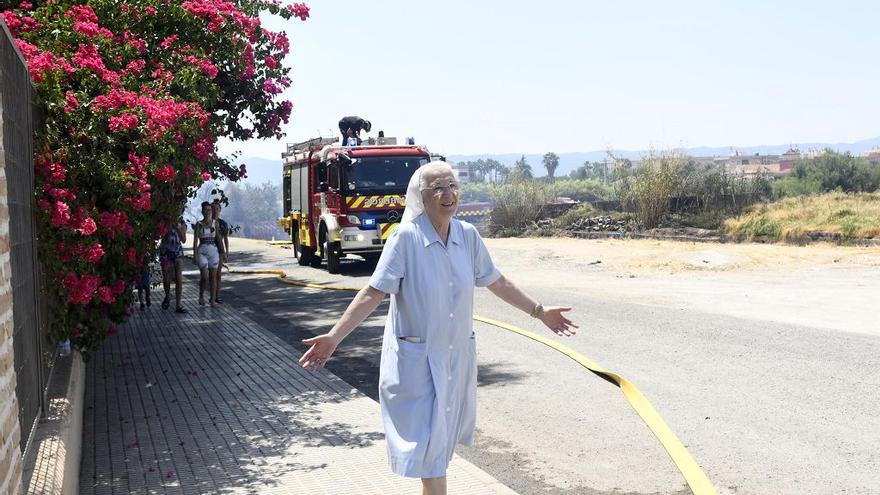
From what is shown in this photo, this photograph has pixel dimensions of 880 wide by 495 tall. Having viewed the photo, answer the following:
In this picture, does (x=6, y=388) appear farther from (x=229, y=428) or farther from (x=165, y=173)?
(x=165, y=173)

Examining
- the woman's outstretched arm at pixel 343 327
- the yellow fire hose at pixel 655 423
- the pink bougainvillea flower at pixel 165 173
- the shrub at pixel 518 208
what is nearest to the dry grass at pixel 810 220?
the shrub at pixel 518 208

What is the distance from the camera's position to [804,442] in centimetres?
693

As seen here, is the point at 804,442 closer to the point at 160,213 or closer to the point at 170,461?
the point at 170,461

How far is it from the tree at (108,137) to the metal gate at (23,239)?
532 millimetres

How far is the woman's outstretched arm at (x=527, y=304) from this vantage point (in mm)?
5125

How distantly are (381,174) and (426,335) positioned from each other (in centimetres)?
1735

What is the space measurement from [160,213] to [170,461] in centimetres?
340

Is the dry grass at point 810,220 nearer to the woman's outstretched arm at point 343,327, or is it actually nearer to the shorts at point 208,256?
the shorts at point 208,256

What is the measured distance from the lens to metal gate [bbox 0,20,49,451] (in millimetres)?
4855

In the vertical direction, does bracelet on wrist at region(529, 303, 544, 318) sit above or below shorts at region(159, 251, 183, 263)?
above

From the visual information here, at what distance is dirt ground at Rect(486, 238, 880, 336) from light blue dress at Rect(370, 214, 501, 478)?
29.8 feet

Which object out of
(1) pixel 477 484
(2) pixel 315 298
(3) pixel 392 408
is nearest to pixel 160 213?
(1) pixel 477 484

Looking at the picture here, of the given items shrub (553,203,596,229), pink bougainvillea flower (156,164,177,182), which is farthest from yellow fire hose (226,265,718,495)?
shrub (553,203,596,229)

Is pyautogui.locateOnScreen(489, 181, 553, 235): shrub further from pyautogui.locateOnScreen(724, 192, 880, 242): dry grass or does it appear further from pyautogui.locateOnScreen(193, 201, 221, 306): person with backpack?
pyautogui.locateOnScreen(193, 201, 221, 306): person with backpack
